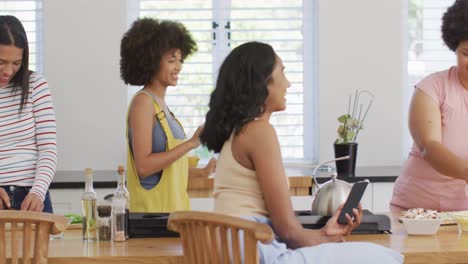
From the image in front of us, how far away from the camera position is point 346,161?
474cm

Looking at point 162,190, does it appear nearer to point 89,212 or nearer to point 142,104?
point 142,104

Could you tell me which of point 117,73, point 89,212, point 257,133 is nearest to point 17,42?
point 89,212

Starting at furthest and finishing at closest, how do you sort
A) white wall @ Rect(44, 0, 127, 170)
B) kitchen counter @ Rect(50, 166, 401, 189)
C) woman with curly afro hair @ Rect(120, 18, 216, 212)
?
white wall @ Rect(44, 0, 127, 170)
kitchen counter @ Rect(50, 166, 401, 189)
woman with curly afro hair @ Rect(120, 18, 216, 212)

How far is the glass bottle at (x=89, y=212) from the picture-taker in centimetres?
283

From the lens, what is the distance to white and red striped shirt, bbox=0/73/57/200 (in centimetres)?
310

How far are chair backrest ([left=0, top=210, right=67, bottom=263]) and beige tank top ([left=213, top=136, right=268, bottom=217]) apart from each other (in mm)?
446

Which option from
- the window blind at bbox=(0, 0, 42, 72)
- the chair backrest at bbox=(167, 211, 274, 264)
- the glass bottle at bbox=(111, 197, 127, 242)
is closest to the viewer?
the chair backrest at bbox=(167, 211, 274, 264)

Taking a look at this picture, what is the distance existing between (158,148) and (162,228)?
0.49 metres

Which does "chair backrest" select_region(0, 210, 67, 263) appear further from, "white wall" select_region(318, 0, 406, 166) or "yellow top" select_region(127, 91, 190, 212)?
"white wall" select_region(318, 0, 406, 166)

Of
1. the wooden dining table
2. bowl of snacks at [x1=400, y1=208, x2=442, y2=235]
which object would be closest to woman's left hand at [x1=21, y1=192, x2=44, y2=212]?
the wooden dining table

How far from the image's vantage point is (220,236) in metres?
2.30

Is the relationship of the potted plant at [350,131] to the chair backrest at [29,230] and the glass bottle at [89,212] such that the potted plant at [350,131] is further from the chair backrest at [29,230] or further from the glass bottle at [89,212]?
the chair backrest at [29,230]

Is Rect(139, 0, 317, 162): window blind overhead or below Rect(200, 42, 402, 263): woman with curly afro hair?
overhead

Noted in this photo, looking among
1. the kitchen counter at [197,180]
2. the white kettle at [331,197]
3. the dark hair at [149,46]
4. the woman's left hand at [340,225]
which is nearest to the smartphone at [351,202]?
the woman's left hand at [340,225]
